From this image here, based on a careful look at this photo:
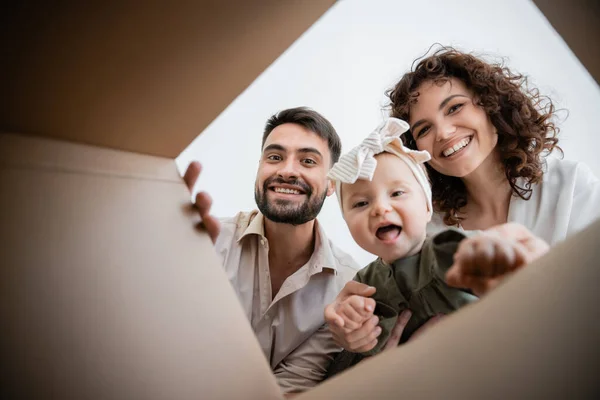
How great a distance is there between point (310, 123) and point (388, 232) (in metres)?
0.69

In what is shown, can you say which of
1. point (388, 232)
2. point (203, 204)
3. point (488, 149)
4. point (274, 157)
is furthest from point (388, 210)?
point (274, 157)

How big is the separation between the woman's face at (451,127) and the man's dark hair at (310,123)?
0.31 meters

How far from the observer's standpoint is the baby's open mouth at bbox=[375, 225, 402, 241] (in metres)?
0.73

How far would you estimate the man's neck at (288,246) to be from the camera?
1249 mm

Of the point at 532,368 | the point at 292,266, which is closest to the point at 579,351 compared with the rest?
the point at 532,368

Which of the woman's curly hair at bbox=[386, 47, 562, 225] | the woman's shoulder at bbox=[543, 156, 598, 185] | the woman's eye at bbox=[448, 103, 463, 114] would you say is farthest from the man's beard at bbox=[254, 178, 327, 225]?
the woman's shoulder at bbox=[543, 156, 598, 185]

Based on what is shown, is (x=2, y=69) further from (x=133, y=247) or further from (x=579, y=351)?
(x=579, y=351)

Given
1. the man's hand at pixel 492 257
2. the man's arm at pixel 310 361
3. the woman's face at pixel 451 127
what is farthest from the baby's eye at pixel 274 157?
the man's hand at pixel 492 257

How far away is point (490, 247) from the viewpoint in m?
0.50

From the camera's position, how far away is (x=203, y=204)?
0.54 metres

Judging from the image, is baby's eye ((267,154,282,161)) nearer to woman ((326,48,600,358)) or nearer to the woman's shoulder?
woman ((326,48,600,358))

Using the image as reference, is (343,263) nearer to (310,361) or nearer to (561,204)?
(310,361)

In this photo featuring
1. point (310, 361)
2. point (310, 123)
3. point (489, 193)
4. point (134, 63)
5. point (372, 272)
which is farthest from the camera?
point (310, 123)

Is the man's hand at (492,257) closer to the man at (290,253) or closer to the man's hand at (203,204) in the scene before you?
the man's hand at (203,204)
